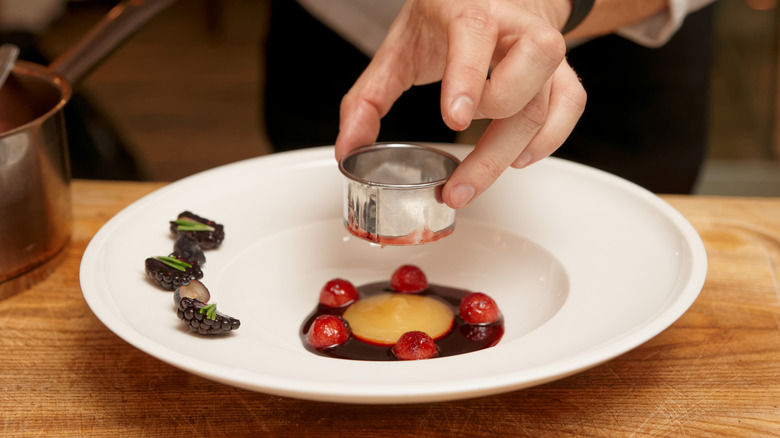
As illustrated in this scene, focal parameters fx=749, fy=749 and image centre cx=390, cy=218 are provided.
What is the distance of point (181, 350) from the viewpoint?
27.9 inches

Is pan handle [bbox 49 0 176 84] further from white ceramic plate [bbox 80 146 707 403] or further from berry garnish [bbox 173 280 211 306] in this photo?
berry garnish [bbox 173 280 211 306]

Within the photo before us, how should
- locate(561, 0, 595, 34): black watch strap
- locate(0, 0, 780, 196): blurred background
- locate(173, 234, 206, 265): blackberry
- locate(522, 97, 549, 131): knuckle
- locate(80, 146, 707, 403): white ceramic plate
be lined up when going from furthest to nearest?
1. locate(0, 0, 780, 196): blurred background
2. locate(561, 0, 595, 34): black watch strap
3. locate(173, 234, 206, 265): blackberry
4. locate(522, 97, 549, 131): knuckle
5. locate(80, 146, 707, 403): white ceramic plate

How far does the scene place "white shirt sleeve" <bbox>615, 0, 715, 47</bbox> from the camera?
1136mm

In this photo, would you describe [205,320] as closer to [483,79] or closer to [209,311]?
[209,311]

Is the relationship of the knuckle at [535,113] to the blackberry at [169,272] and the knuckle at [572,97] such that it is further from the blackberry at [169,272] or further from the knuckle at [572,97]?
the blackberry at [169,272]

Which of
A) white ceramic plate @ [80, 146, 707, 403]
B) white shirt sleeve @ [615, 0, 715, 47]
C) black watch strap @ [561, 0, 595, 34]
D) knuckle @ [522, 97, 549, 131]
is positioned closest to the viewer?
white ceramic plate @ [80, 146, 707, 403]

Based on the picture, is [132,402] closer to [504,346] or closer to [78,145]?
[504,346]

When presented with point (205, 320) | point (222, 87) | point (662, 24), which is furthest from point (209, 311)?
point (222, 87)

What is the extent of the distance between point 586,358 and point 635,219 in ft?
1.20

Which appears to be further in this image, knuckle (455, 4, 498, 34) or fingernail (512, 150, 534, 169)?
fingernail (512, 150, 534, 169)

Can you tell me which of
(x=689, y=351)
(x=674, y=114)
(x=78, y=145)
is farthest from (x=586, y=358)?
(x=78, y=145)

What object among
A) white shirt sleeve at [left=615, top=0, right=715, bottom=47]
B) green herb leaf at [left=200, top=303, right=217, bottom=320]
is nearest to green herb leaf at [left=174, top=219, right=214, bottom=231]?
green herb leaf at [left=200, top=303, right=217, bottom=320]

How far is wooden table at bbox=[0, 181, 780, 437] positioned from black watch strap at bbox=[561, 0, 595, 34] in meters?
0.42

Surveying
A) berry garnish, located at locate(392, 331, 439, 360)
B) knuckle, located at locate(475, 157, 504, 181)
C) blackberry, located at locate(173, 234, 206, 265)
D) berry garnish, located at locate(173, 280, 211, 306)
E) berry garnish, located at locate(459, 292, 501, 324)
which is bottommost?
berry garnish, located at locate(459, 292, 501, 324)
